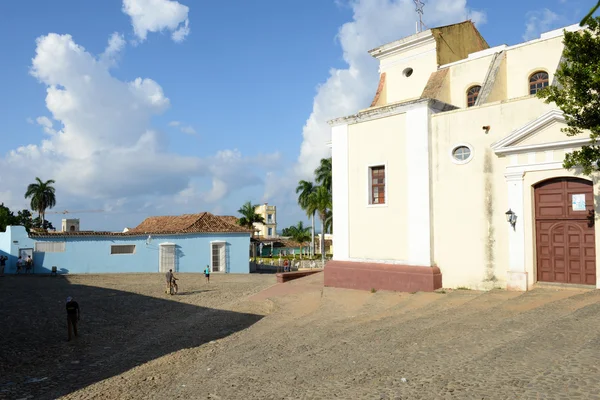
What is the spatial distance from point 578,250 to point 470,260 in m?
2.77

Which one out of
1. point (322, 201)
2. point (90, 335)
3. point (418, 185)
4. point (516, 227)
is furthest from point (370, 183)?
point (322, 201)

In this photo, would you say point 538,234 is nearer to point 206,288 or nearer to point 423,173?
point 423,173

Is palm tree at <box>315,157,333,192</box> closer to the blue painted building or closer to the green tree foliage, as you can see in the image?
the blue painted building

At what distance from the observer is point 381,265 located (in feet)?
50.9

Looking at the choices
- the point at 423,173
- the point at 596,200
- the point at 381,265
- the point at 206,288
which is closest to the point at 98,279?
the point at 206,288

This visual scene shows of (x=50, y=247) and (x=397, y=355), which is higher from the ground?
(x=50, y=247)

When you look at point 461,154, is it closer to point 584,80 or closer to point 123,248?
point 584,80

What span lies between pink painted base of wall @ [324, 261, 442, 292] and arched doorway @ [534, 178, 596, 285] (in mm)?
3018

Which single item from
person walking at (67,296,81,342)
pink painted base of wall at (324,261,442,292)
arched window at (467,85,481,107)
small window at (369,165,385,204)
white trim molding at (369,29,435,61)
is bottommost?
person walking at (67,296,81,342)

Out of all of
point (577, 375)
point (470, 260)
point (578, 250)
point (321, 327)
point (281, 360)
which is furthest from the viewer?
point (470, 260)

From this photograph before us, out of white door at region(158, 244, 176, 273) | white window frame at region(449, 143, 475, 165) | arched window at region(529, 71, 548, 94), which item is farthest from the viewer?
white door at region(158, 244, 176, 273)

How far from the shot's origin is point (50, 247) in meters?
30.5

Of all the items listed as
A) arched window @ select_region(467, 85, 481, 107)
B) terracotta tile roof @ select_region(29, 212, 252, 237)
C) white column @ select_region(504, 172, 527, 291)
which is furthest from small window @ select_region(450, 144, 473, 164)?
terracotta tile roof @ select_region(29, 212, 252, 237)

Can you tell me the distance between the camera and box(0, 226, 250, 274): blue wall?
3031 cm
